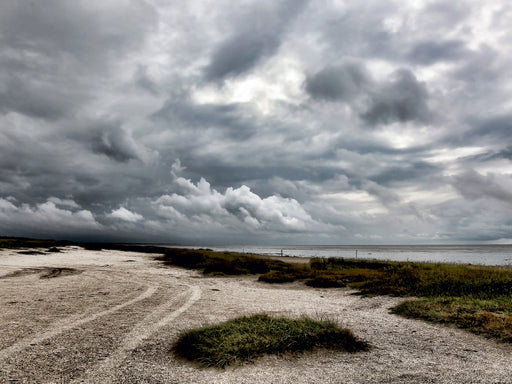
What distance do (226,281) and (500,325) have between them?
1704cm

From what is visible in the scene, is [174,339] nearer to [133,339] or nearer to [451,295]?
[133,339]

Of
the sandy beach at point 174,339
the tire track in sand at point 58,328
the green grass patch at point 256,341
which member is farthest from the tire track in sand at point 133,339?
the tire track in sand at point 58,328

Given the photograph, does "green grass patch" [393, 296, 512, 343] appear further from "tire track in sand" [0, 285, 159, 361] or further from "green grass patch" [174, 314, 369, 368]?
"tire track in sand" [0, 285, 159, 361]

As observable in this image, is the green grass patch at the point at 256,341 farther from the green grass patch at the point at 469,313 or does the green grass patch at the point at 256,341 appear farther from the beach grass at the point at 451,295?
the beach grass at the point at 451,295

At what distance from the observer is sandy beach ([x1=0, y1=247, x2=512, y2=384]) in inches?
276

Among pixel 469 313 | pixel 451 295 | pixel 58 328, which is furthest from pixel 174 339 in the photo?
pixel 451 295

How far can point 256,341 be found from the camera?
848 cm

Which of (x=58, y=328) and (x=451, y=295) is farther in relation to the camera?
(x=451, y=295)

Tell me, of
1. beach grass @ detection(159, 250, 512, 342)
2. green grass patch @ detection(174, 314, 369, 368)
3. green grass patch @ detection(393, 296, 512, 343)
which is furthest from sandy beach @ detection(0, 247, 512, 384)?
beach grass @ detection(159, 250, 512, 342)

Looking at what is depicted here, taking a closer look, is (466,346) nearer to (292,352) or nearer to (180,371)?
(292,352)

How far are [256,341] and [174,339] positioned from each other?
2.52 m

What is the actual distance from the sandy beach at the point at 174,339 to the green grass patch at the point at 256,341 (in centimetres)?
30

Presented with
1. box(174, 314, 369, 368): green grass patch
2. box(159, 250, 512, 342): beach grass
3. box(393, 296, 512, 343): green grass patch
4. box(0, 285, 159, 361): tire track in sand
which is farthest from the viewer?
box(159, 250, 512, 342): beach grass

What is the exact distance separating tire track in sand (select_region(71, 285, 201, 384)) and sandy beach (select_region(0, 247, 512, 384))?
26mm
